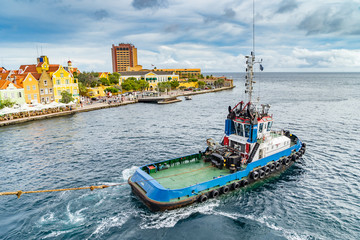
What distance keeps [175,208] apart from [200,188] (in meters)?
2.56

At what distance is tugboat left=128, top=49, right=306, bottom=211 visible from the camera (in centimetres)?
1891

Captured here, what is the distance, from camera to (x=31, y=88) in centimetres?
6425

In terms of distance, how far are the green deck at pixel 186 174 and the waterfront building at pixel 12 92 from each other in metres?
53.8

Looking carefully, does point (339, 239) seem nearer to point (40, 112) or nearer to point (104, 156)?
point (104, 156)

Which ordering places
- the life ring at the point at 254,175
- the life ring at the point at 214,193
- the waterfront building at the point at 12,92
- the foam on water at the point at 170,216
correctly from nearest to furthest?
the foam on water at the point at 170,216 → the life ring at the point at 214,193 → the life ring at the point at 254,175 → the waterfront building at the point at 12,92

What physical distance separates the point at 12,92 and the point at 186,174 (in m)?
58.2

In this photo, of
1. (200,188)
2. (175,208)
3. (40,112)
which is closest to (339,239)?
(200,188)

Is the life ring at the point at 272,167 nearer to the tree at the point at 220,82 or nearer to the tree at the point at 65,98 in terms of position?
the tree at the point at 65,98

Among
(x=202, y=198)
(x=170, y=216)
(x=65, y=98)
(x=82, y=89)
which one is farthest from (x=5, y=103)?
(x=202, y=198)

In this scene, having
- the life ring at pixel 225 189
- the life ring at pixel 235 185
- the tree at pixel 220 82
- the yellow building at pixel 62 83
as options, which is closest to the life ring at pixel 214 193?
the life ring at pixel 225 189

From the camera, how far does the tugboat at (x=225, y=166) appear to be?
18.9m

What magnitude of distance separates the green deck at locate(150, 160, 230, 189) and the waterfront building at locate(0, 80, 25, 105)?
53786mm

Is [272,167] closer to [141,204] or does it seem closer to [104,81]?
[141,204]

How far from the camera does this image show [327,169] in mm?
27844
